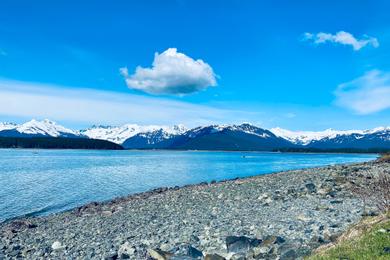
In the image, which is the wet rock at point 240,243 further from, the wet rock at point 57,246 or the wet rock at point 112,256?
the wet rock at point 57,246

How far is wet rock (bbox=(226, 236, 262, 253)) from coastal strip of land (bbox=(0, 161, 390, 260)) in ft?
0.14

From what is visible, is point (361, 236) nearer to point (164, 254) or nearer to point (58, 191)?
point (164, 254)

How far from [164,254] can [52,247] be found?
24.3 feet

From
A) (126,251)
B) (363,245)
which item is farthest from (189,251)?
(363,245)

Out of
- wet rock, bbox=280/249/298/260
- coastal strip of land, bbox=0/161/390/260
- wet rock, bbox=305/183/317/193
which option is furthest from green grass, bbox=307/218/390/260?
wet rock, bbox=305/183/317/193

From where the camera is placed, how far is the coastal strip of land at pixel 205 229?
57.3 feet

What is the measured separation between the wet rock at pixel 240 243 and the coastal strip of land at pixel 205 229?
41mm

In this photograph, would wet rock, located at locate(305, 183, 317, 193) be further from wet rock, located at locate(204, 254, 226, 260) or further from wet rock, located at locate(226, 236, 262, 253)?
wet rock, located at locate(204, 254, 226, 260)

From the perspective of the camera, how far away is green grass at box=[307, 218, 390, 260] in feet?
39.5

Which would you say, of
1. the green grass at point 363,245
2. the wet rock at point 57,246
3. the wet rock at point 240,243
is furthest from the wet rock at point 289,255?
the wet rock at point 57,246

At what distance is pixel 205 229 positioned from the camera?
21578mm

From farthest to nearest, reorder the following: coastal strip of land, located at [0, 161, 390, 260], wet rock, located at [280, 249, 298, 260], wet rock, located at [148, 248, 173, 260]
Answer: coastal strip of land, located at [0, 161, 390, 260], wet rock, located at [148, 248, 173, 260], wet rock, located at [280, 249, 298, 260]

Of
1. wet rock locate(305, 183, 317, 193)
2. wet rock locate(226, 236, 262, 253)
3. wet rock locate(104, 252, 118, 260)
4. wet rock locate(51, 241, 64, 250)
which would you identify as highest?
wet rock locate(305, 183, 317, 193)

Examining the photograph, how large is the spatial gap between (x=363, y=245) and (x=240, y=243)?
18.9 ft
